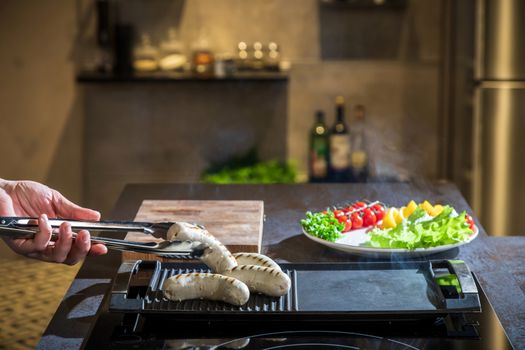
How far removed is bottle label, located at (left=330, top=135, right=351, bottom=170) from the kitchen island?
5.93 ft

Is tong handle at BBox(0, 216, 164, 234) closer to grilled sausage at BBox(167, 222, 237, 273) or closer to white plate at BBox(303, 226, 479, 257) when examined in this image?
grilled sausage at BBox(167, 222, 237, 273)

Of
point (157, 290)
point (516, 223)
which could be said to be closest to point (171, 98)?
point (516, 223)

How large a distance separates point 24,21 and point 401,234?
3405 millimetres

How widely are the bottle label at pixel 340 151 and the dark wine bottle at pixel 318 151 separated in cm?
7

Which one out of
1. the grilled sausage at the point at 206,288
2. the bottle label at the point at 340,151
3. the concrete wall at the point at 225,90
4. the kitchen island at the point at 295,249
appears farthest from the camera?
the concrete wall at the point at 225,90

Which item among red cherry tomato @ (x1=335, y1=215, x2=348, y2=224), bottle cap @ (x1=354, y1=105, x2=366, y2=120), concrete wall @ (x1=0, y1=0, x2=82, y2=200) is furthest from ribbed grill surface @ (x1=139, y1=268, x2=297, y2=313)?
concrete wall @ (x1=0, y1=0, x2=82, y2=200)

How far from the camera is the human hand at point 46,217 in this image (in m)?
1.56

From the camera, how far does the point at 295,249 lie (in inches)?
74.2

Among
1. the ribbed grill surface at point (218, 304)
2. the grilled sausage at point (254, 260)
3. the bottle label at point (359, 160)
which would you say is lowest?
the bottle label at point (359, 160)

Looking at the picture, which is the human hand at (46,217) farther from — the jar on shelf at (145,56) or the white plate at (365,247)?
the jar on shelf at (145,56)

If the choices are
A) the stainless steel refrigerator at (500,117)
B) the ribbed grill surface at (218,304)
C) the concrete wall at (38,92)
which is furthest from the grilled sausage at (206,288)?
the concrete wall at (38,92)

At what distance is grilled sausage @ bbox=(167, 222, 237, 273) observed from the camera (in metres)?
1.42

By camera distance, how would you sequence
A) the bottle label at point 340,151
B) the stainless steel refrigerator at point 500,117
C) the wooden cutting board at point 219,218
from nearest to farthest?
1. the wooden cutting board at point 219,218
2. the stainless steel refrigerator at point 500,117
3. the bottle label at point 340,151

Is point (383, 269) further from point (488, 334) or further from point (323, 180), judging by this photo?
point (323, 180)
